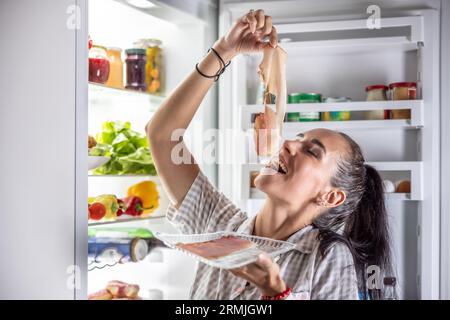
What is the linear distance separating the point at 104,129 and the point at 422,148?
823 millimetres

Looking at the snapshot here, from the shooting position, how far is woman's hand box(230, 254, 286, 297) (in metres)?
1.24

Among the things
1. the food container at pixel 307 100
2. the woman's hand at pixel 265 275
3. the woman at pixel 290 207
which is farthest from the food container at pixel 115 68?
the woman's hand at pixel 265 275

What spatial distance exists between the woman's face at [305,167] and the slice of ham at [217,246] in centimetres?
13

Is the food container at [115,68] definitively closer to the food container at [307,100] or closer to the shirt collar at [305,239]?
the food container at [307,100]

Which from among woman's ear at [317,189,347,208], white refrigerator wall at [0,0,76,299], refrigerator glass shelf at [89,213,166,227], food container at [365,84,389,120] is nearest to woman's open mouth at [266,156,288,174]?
woman's ear at [317,189,347,208]

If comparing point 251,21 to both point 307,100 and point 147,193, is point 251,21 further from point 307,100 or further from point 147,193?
point 147,193

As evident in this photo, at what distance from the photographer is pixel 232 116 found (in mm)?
1435

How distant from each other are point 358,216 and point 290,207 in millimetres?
150

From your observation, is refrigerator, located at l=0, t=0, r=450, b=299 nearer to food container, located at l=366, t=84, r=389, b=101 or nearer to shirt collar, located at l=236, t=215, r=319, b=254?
food container, located at l=366, t=84, r=389, b=101

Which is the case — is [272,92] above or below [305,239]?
above

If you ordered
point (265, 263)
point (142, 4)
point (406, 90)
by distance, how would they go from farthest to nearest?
point (142, 4), point (406, 90), point (265, 263)

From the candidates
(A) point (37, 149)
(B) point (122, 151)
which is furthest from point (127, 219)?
(A) point (37, 149)
